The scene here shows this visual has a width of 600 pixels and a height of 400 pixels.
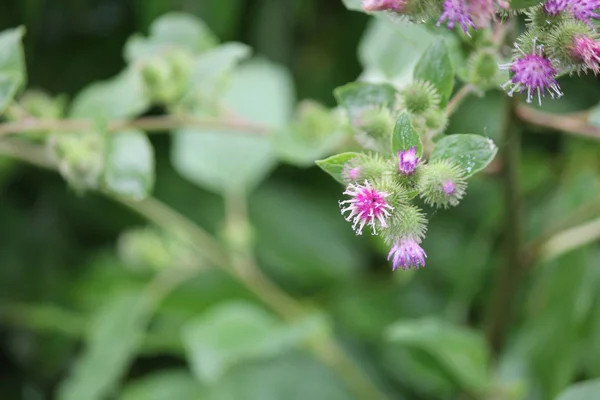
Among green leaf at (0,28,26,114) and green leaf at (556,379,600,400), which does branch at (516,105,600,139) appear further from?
green leaf at (0,28,26,114)

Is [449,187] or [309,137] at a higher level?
[449,187]

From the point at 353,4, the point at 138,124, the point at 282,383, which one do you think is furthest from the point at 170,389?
the point at 353,4

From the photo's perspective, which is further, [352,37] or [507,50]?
[352,37]

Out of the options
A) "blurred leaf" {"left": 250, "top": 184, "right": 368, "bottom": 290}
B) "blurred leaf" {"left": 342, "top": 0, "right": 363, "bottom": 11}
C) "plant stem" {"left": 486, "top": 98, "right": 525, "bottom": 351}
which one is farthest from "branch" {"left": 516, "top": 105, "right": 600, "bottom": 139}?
"blurred leaf" {"left": 250, "top": 184, "right": 368, "bottom": 290}

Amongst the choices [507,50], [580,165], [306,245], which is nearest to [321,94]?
[306,245]

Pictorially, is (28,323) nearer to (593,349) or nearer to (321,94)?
(321,94)

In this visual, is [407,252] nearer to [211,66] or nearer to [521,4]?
[521,4]
